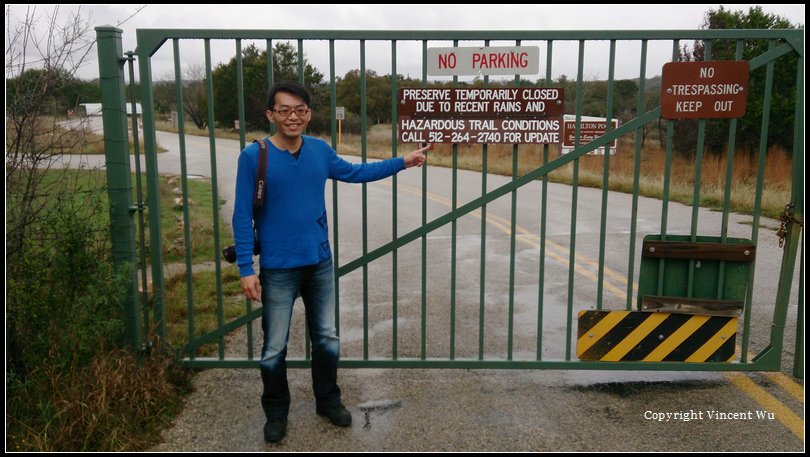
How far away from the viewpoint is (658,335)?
4559 millimetres

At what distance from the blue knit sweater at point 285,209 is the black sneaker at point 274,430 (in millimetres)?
921

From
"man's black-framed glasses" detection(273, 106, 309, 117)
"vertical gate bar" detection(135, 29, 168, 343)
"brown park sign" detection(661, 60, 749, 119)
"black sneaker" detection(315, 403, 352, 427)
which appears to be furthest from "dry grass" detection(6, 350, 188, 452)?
"brown park sign" detection(661, 60, 749, 119)

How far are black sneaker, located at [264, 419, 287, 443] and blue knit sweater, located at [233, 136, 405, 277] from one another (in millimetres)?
921

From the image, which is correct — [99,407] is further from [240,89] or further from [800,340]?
[800,340]

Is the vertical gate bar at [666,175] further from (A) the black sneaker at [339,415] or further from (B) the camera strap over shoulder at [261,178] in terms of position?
(B) the camera strap over shoulder at [261,178]

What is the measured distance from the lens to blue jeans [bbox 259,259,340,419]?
3.80 m

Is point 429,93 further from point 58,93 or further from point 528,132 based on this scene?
Answer: point 58,93

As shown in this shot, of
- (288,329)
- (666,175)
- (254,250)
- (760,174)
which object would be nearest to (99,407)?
(288,329)

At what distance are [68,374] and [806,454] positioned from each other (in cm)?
432

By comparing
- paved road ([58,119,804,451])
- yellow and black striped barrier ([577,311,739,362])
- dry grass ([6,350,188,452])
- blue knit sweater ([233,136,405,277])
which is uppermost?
blue knit sweater ([233,136,405,277])

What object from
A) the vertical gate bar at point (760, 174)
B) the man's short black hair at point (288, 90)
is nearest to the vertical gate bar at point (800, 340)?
the vertical gate bar at point (760, 174)

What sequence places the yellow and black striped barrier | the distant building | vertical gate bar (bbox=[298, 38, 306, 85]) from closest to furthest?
vertical gate bar (bbox=[298, 38, 306, 85]) < the distant building < the yellow and black striped barrier

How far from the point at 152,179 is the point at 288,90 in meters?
1.42

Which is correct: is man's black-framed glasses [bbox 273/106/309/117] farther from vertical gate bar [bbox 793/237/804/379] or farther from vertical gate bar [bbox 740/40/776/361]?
vertical gate bar [bbox 793/237/804/379]
